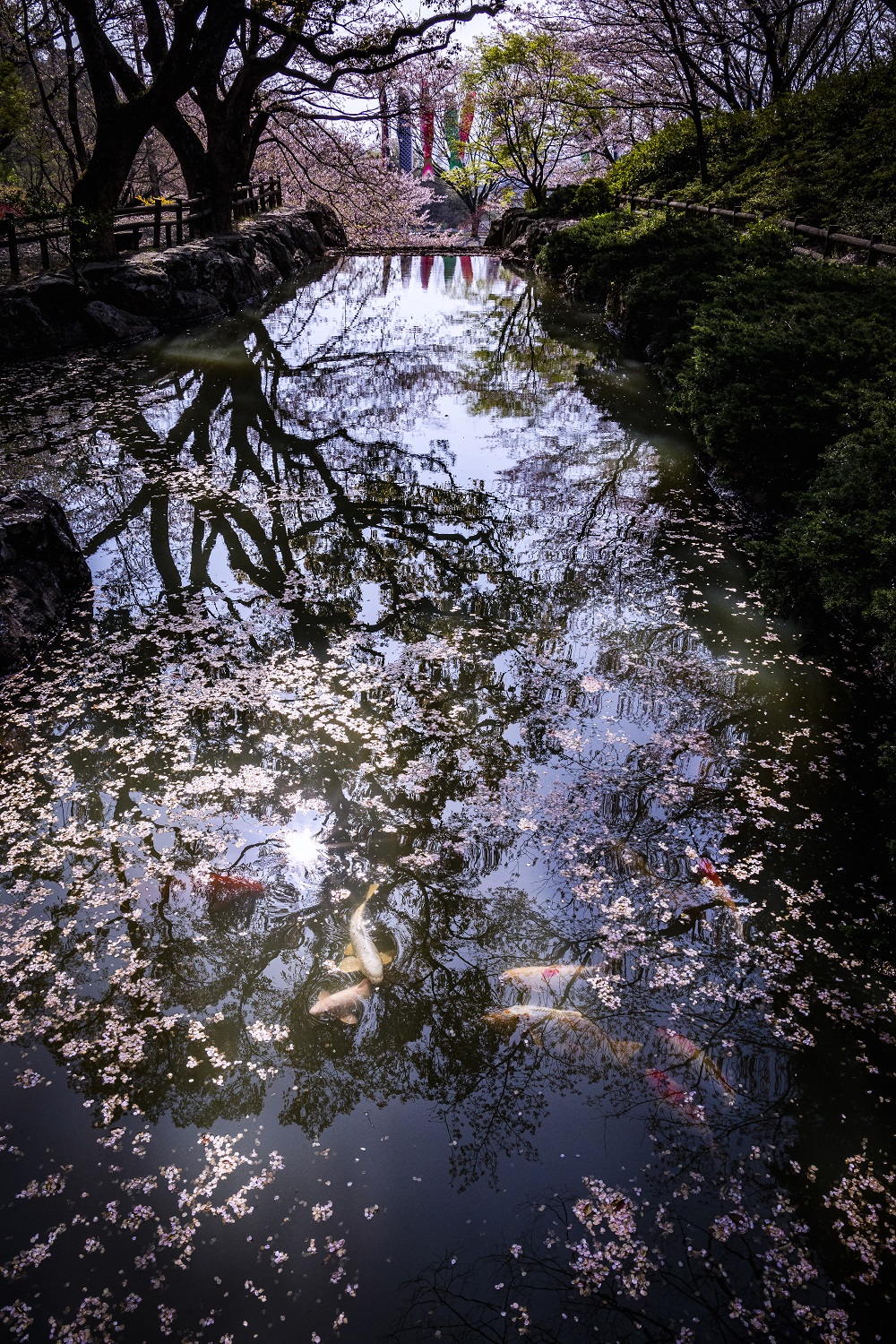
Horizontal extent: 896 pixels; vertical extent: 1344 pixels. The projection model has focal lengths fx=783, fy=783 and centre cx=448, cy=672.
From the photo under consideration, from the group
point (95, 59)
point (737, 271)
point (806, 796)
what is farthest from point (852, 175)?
point (806, 796)

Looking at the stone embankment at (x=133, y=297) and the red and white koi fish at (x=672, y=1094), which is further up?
the stone embankment at (x=133, y=297)

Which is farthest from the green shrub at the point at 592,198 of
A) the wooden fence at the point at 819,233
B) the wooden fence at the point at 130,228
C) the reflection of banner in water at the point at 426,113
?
the wooden fence at the point at 130,228

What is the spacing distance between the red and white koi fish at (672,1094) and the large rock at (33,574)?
3.64 meters

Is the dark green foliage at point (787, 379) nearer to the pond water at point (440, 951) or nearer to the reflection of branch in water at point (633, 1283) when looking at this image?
the pond water at point (440, 951)

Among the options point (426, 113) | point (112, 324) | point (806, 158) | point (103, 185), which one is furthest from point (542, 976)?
point (426, 113)

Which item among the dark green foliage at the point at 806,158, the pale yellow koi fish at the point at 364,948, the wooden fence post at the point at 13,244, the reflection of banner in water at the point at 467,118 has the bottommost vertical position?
the pale yellow koi fish at the point at 364,948

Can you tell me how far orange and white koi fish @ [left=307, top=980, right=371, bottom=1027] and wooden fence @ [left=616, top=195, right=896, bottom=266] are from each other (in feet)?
29.9

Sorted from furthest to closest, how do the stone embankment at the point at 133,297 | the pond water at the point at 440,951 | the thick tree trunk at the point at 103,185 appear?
the thick tree trunk at the point at 103,185
the stone embankment at the point at 133,297
the pond water at the point at 440,951

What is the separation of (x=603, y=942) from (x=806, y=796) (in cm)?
131

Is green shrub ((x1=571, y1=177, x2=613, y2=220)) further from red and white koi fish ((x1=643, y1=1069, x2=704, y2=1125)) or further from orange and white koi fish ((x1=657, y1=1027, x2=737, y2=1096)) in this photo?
red and white koi fish ((x1=643, y1=1069, x2=704, y2=1125))

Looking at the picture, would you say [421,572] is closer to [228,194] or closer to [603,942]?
[603,942]

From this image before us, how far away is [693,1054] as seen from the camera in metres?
2.46

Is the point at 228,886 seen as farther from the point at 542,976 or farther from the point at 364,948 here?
the point at 542,976

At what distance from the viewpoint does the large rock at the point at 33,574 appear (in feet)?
14.0
